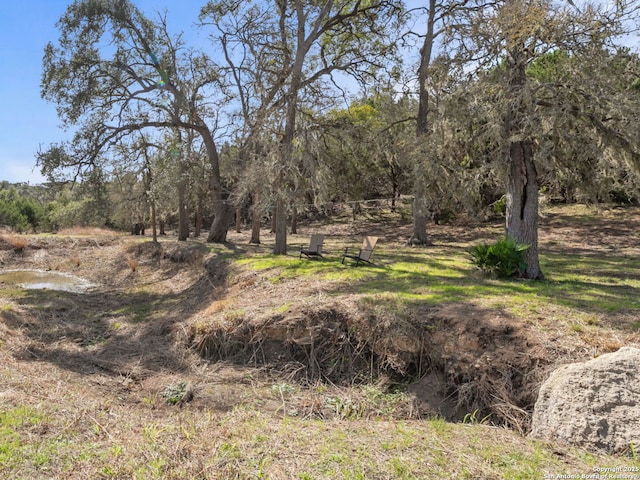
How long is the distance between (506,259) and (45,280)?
1413cm

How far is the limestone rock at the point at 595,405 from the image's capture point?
3793 mm

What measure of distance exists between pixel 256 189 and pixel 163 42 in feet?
29.1

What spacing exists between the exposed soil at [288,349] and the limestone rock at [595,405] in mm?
451

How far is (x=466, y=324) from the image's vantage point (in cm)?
584

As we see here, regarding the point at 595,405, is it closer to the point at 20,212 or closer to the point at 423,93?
the point at 423,93

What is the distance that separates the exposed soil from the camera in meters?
5.11

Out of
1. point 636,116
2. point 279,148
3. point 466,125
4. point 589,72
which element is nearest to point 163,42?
point 279,148

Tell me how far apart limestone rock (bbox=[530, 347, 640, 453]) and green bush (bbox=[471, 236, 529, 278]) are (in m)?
4.31

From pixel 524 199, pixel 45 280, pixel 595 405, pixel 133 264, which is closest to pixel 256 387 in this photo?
pixel 595 405

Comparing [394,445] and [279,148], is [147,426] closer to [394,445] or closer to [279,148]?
[394,445]

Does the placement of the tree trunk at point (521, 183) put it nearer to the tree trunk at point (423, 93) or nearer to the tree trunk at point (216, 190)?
the tree trunk at point (423, 93)

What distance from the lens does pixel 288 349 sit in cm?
652

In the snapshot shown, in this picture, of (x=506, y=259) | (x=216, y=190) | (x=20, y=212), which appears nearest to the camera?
(x=506, y=259)

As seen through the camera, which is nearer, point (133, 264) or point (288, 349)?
point (288, 349)
